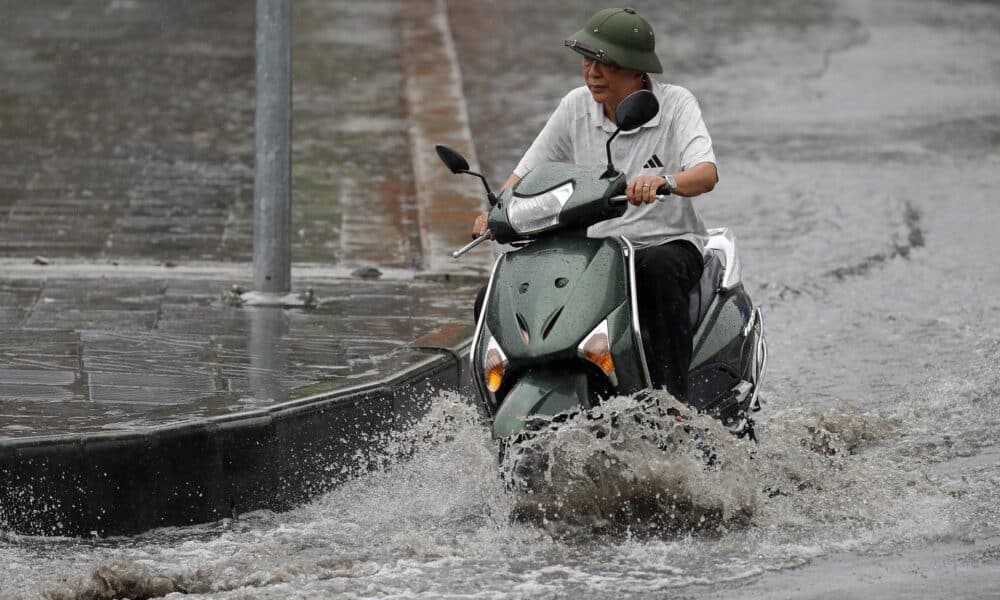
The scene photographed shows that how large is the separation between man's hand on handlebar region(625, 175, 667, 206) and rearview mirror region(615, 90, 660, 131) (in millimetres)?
171

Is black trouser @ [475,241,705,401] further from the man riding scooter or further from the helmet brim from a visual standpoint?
the helmet brim

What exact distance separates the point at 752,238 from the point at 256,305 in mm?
3659

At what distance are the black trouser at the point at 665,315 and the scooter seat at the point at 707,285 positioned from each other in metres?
0.24

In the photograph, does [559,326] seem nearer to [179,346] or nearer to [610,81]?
[610,81]

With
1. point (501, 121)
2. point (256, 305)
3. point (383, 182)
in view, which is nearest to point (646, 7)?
point (501, 121)

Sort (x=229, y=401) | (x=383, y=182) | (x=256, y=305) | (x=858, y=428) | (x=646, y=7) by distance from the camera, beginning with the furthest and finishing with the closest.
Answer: (x=646, y=7) < (x=383, y=182) < (x=256, y=305) < (x=858, y=428) < (x=229, y=401)

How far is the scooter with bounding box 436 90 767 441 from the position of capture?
563 cm

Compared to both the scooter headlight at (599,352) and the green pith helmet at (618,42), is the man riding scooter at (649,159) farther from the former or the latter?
the scooter headlight at (599,352)

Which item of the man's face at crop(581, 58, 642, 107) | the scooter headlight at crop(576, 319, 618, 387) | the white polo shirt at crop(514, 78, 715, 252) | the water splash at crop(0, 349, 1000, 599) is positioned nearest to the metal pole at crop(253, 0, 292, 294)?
the water splash at crop(0, 349, 1000, 599)

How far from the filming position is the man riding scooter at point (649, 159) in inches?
233

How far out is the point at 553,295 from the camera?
18.8ft

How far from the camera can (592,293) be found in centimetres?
572

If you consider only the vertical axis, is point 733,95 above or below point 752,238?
above

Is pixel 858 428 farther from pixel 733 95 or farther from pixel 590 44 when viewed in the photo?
pixel 733 95
